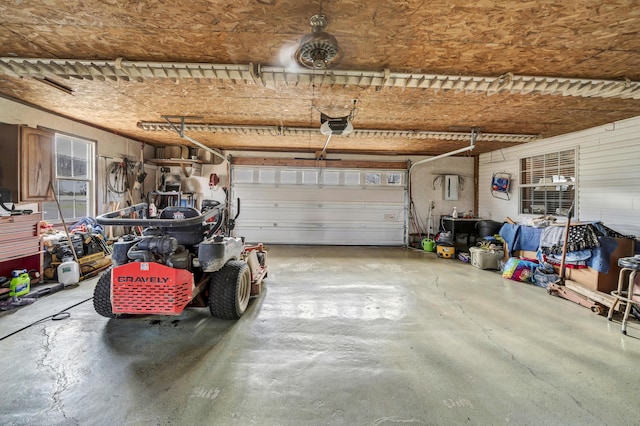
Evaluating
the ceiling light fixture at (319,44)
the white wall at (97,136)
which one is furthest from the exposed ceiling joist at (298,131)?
the ceiling light fixture at (319,44)

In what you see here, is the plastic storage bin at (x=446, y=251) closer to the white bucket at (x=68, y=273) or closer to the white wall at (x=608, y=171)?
the white wall at (x=608, y=171)

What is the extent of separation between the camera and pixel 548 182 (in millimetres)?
5418

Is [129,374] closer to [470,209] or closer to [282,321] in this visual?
[282,321]

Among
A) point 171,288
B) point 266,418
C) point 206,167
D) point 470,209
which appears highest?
point 206,167

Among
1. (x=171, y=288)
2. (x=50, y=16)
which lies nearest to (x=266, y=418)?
(x=171, y=288)

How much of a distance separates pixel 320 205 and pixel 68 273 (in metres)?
5.45

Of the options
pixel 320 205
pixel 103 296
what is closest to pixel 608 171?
pixel 320 205

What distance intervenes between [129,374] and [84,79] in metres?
3.35

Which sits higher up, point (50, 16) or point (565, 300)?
point (50, 16)

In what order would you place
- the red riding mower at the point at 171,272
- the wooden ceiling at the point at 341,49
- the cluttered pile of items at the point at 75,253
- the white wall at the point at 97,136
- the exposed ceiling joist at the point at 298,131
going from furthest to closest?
the exposed ceiling joist at the point at 298,131, the cluttered pile of items at the point at 75,253, the white wall at the point at 97,136, the red riding mower at the point at 171,272, the wooden ceiling at the point at 341,49

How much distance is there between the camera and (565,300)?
3553 mm

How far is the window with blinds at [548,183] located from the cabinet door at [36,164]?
29.9 feet

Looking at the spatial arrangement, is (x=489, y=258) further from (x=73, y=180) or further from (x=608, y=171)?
(x=73, y=180)

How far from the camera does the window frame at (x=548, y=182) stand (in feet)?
16.4
